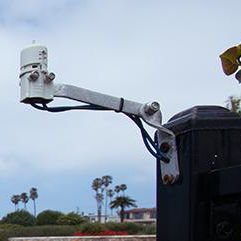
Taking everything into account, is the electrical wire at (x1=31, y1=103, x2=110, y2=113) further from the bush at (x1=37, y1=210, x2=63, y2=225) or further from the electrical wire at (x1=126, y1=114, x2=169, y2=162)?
the bush at (x1=37, y1=210, x2=63, y2=225)

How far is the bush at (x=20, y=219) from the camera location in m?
50.4

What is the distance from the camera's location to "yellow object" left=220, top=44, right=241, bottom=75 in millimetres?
1480

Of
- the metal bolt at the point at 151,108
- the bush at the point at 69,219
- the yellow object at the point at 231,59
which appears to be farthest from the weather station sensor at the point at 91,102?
the bush at the point at 69,219

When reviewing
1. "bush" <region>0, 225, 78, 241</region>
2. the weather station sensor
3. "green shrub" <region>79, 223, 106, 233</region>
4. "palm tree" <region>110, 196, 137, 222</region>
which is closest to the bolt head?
the weather station sensor

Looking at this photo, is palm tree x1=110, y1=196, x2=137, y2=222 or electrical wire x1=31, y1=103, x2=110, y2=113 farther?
→ palm tree x1=110, y1=196, x2=137, y2=222

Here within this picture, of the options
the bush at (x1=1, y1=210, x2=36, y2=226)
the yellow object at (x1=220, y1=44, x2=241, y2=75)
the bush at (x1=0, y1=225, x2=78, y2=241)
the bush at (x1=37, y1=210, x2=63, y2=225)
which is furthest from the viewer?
the bush at (x1=37, y1=210, x2=63, y2=225)

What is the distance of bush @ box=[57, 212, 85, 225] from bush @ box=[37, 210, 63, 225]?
859 millimetres

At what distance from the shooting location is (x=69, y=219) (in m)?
49.0

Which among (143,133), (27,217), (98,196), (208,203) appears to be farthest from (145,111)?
(98,196)

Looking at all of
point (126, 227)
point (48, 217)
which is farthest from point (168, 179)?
point (48, 217)

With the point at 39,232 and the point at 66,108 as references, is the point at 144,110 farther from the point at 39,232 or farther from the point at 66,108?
the point at 39,232

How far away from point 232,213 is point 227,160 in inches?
5.3

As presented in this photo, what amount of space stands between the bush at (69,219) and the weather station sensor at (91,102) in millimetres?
46359

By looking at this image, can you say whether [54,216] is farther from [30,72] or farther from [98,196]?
[30,72]
